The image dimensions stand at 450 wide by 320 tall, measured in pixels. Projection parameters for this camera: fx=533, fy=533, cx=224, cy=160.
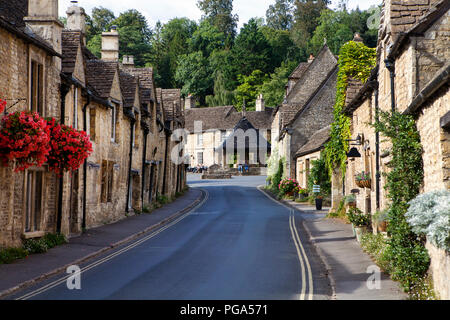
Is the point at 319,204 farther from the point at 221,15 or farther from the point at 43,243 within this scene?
the point at 221,15

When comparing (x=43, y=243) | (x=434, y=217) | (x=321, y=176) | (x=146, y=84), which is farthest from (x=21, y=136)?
(x=321, y=176)

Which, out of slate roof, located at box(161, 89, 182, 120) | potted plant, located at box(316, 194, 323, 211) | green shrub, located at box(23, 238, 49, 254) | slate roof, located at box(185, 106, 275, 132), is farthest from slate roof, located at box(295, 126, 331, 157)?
slate roof, located at box(185, 106, 275, 132)

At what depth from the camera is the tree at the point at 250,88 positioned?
92.4 m

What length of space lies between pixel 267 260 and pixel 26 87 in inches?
341

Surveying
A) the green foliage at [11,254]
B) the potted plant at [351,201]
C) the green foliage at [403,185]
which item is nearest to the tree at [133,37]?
the potted plant at [351,201]

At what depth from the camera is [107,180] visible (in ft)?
82.0

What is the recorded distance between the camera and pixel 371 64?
23516 mm

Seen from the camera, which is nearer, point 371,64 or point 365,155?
point 365,155

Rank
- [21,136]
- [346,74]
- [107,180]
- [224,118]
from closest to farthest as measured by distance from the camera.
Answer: [21,136], [346,74], [107,180], [224,118]

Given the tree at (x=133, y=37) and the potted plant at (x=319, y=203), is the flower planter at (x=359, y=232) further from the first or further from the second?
the tree at (x=133, y=37)

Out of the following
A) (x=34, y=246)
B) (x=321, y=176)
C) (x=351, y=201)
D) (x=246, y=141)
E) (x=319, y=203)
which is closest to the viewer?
(x=34, y=246)

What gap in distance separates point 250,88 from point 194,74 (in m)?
12.5
